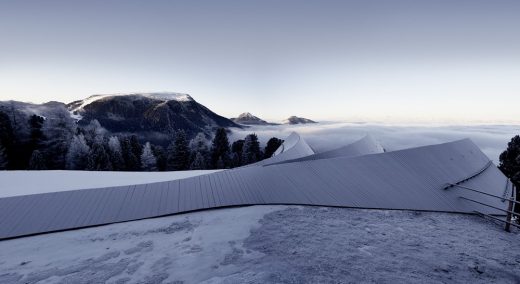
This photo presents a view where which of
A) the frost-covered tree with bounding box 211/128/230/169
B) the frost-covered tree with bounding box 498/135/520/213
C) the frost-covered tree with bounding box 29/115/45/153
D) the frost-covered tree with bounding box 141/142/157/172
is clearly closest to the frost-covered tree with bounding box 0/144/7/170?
the frost-covered tree with bounding box 29/115/45/153

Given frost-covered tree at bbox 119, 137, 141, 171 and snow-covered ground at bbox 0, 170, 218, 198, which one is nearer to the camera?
snow-covered ground at bbox 0, 170, 218, 198

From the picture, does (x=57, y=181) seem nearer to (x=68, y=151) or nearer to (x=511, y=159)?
(x=68, y=151)

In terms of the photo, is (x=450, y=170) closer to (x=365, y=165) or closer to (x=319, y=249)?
(x=365, y=165)

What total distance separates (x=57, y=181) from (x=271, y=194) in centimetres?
1064

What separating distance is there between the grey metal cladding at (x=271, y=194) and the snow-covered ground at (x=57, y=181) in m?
1.48

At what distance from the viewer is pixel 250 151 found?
175 ft

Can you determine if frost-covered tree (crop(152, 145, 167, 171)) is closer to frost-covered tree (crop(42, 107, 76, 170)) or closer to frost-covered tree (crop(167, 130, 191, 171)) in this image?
frost-covered tree (crop(167, 130, 191, 171))

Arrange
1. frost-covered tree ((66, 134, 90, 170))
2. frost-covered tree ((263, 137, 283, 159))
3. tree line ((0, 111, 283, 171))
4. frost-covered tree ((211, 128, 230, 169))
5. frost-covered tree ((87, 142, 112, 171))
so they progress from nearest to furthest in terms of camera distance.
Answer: frost-covered tree ((87, 142, 112, 171)) < tree line ((0, 111, 283, 171)) < frost-covered tree ((66, 134, 90, 170)) < frost-covered tree ((211, 128, 230, 169)) < frost-covered tree ((263, 137, 283, 159))

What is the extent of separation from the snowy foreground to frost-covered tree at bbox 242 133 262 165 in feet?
137

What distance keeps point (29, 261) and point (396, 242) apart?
9539 millimetres

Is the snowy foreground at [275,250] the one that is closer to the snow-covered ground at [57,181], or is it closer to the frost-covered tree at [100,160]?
the snow-covered ground at [57,181]

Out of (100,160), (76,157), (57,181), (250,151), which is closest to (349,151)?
(57,181)

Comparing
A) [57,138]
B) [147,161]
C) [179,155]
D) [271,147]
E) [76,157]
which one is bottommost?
[147,161]

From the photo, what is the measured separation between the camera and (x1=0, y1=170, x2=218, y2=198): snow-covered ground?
11.8m
